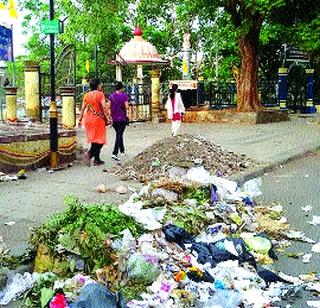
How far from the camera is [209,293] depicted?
16.1ft

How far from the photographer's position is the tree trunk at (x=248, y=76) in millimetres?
24109

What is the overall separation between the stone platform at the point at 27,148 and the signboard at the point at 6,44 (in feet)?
5.69

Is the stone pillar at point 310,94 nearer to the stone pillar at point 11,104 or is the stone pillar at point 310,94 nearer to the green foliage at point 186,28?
the green foliage at point 186,28

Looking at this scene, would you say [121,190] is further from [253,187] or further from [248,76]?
[248,76]

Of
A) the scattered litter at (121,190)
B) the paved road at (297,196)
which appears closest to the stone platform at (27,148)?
the scattered litter at (121,190)

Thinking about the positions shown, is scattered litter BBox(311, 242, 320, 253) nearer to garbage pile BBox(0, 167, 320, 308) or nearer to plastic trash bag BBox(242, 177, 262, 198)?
garbage pile BBox(0, 167, 320, 308)

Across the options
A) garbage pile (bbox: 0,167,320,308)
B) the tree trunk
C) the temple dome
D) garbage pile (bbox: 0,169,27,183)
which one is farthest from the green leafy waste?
the temple dome

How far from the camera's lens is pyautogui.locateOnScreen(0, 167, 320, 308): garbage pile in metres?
4.69

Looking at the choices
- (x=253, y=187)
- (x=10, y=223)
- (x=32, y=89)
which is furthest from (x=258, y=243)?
(x=32, y=89)

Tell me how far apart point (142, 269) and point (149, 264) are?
85mm

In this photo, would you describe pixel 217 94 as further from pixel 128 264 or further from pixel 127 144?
pixel 128 264

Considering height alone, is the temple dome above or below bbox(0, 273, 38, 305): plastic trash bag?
above

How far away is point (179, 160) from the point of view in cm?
1036

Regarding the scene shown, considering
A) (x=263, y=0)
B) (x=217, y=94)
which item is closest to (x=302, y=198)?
(x=263, y=0)
